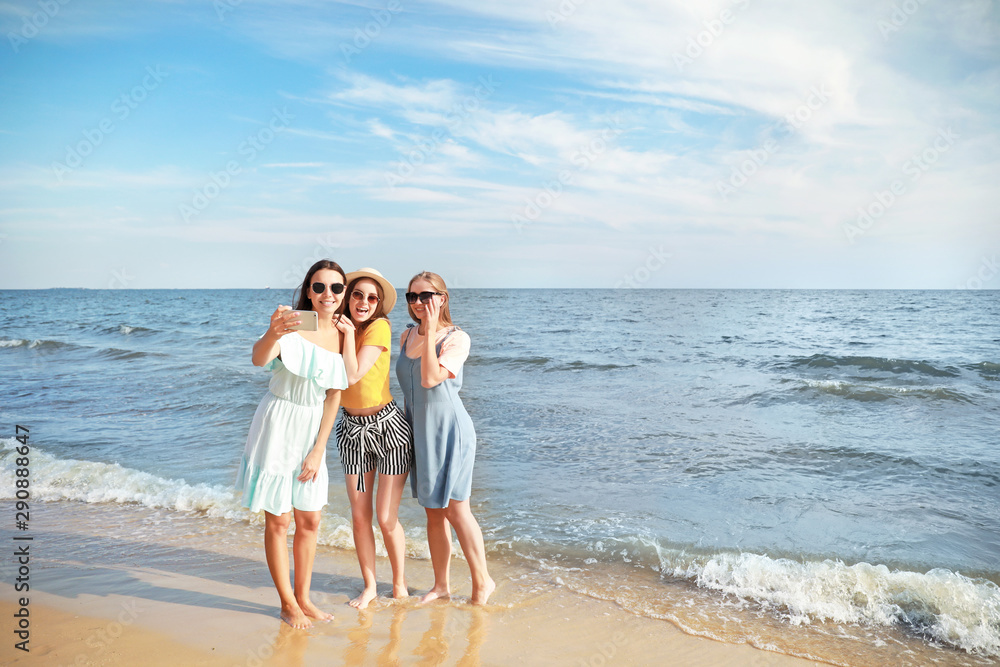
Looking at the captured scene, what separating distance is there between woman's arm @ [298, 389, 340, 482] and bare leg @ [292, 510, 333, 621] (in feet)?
0.92

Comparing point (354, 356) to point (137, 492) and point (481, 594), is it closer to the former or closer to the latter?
point (481, 594)

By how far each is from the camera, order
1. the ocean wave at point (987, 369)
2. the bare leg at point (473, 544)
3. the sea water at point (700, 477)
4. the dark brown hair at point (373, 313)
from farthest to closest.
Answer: the ocean wave at point (987, 369)
the sea water at point (700, 477)
the bare leg at point (473, 544)
the dark brown hair at point (373, 313)

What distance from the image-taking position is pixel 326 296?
3.52m

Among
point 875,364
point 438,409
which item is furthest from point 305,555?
point 875,364

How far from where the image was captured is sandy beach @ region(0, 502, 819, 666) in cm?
342

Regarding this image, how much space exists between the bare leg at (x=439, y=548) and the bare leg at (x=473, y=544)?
8cm

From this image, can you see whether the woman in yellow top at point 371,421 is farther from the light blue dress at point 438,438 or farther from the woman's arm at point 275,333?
the woman's arm at point 275,333

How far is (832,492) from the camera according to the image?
271 inches

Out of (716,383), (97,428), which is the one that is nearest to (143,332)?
(97,428)

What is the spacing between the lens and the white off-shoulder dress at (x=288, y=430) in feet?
11.2

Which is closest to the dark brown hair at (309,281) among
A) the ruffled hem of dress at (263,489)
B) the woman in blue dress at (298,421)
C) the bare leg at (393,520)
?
the woman in blue dress at (298,421)

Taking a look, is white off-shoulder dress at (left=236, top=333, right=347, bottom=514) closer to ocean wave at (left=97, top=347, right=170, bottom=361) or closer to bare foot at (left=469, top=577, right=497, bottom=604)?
bare foot at (left=469, top=577, right=497, bottom=604)

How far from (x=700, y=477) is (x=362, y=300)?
514 centimetres

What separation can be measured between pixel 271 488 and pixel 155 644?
1087 millimetres
